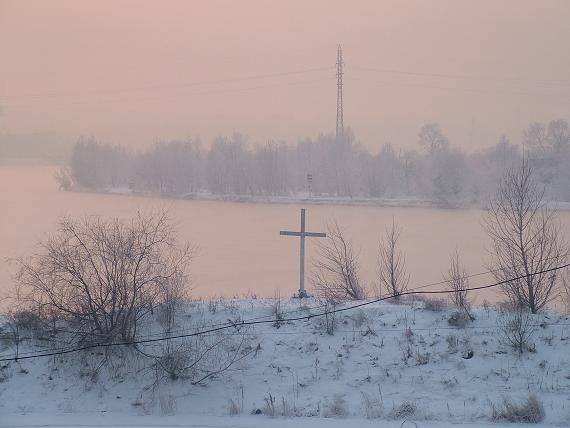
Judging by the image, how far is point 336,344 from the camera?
1020 cm

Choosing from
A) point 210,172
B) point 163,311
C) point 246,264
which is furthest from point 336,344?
point 210,172

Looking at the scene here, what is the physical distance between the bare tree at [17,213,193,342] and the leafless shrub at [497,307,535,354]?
217 inches

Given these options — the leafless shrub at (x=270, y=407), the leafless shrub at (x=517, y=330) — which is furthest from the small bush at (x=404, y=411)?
the leafless shrub at (x=517, y=330)

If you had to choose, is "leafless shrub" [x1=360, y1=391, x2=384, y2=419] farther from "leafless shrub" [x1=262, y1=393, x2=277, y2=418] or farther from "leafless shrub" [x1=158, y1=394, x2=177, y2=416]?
"leafless shrub" [x1=158, y1=394, x2=177, y2=416]

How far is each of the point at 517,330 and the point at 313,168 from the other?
212 ft

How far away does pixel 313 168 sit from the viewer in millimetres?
73875

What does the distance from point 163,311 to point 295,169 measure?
65.0 meters

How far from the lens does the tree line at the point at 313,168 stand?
62.4m

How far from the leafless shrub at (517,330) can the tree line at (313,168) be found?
48.8m

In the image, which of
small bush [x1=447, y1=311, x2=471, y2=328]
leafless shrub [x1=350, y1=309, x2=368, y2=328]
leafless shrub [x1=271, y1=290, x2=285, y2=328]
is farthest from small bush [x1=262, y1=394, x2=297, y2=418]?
small bush [x1=447, y1=311, x2=471, y2=328]

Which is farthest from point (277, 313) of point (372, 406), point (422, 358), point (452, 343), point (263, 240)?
point (263, 240)

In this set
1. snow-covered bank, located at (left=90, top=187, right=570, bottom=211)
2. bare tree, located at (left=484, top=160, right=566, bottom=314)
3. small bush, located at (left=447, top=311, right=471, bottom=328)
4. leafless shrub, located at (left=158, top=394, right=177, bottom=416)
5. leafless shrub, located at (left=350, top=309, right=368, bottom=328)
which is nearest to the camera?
leafless shrub, located at (left=158, top=394, right=177, bottom=416)

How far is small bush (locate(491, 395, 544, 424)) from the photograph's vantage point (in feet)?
24.8

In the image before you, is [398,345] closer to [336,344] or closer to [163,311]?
[336,344]
